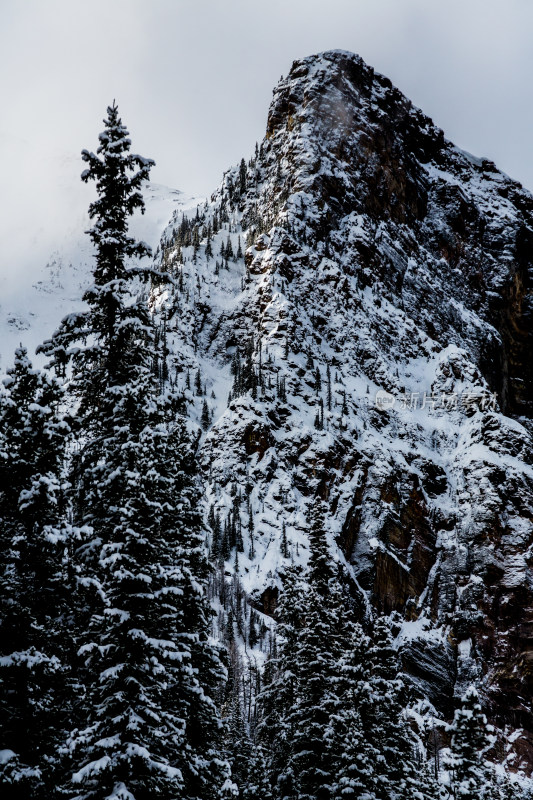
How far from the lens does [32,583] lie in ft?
60.9

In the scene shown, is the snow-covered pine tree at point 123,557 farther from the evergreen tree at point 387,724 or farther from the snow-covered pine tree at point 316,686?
the evergreen tree at point 387,724

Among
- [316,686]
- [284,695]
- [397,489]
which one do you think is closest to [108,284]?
[316,686]

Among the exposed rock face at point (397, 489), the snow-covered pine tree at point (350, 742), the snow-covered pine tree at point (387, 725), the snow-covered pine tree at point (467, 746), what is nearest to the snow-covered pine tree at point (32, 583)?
the snow-covered pine tree at point (350, 742)

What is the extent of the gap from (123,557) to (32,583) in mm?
2903

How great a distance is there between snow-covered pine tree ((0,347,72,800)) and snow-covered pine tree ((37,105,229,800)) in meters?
0.70

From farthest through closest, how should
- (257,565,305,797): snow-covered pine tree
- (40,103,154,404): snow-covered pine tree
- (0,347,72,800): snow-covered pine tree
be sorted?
(257,565,305,797): snow-covered pine tree < (40,103,154,404): snow-covered pine tree < (0,347,72,800): snow-covered pine tree

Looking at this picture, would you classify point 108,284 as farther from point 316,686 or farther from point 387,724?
point 387,724

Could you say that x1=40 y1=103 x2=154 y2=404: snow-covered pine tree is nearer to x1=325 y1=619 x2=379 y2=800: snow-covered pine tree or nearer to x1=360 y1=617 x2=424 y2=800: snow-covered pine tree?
x1=325 y1=619 x2=379 y2=800: snow-covered pine tree

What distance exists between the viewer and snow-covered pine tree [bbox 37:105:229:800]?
16625mm

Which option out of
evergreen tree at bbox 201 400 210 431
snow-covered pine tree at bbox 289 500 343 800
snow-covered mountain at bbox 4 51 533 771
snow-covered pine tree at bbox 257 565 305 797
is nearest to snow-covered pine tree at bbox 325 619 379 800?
snow-covered pine tree at bbox 289 500 343 800

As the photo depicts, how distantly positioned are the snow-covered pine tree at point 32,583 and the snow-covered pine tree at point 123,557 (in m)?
0.70

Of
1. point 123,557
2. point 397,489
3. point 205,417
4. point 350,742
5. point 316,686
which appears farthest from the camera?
point 205,417

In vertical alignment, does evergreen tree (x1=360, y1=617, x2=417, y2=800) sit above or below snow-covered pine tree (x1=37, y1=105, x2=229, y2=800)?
below

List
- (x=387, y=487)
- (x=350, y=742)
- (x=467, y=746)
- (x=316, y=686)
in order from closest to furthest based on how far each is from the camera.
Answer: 1. (x=350, y=742)
2. (x=316, y=686)
3. (x=467, y=746)
4. (x=387, y=487)
